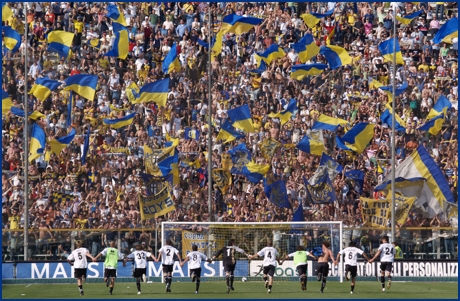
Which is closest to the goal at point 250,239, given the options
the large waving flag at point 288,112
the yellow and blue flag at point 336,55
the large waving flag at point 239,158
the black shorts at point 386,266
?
the large waving flag at point 239,158

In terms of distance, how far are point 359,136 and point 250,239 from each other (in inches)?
238

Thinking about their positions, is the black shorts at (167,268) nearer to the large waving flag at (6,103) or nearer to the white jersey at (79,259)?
the white jersey at (79,259)

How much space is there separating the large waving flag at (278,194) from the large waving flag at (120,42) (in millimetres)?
8526

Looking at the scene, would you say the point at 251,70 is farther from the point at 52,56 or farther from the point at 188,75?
the point at 52,56

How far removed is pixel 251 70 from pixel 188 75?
2.73 metres

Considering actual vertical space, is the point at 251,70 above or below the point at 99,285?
above

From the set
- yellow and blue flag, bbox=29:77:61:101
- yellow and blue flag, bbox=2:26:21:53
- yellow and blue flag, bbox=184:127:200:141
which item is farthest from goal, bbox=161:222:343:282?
yellow and blue flag, bbox=2:26:21:53

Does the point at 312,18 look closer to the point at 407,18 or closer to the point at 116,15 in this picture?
the point at 407,18

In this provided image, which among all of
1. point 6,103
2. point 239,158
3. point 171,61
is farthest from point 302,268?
point 6,103

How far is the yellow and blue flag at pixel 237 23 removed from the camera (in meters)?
46.9

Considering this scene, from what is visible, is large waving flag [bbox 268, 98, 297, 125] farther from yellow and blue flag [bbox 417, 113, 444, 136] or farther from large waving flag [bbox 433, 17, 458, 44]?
large waving flag [bbox 433, 17, 458, 44]

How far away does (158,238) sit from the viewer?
4388 centimetres

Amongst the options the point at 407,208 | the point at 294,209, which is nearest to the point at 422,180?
the point at 407,208

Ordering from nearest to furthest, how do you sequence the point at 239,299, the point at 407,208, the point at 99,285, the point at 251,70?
the point at 239,299 → the point at 99,285 → the point at 407,208 → the point at 251,70
